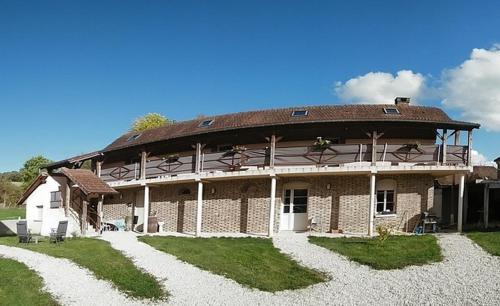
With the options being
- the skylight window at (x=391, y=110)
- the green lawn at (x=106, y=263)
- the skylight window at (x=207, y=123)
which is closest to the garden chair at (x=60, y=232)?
the green lawn at (x=106, y=263)

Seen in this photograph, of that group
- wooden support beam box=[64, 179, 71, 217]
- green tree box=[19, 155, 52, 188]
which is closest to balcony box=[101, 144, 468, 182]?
wooden support beam box=[64, 179, 71, 217]

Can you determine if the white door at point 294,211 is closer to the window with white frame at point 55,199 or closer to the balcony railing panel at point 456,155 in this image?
the balcony railing panel at point 456,155

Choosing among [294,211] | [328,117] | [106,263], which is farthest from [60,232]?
[328,117]

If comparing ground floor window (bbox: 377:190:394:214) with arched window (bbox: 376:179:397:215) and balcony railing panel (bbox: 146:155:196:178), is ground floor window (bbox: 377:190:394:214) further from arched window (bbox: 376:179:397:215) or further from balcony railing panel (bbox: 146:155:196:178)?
balcony railing panel (bbox: 146:155:196:178)

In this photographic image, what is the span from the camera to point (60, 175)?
2452 centimetres

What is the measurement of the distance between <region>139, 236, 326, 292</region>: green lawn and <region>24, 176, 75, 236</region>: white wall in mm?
8399

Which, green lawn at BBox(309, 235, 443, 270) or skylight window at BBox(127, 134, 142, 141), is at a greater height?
skylight window at BBox(127, 134, 142, 141)

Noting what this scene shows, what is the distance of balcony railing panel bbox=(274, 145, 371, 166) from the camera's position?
19.0m

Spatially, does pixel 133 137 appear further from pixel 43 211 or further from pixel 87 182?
pixel 43 211

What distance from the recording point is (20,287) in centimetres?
1086

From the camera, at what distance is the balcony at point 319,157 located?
1870 cm

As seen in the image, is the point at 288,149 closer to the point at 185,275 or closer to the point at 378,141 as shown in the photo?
the point at 378,141

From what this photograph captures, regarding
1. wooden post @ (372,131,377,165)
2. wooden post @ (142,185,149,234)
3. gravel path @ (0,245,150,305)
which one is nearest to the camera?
gravel path @ (0,245,150,305)

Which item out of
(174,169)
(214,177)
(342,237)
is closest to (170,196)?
(174,169)
